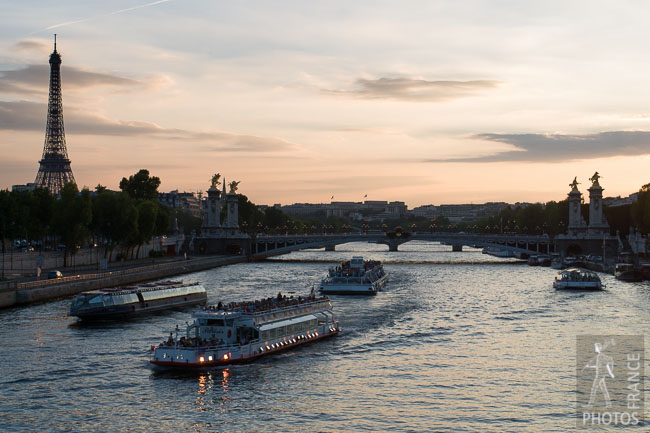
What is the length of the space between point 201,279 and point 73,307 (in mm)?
35090

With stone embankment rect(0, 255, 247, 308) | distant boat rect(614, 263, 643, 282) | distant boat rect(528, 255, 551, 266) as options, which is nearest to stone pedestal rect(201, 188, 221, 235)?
stone embankment rect(0, 255, 247, 308)

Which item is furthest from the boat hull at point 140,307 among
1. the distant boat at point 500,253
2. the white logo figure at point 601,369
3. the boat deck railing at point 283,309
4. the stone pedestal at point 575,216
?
the distant boat at point 500,253

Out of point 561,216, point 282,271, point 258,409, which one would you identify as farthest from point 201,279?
point 561,216

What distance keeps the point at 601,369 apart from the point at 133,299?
2947 cm

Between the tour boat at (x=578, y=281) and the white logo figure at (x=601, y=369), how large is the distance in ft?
97.1

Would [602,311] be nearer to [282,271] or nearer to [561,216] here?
[282,271]

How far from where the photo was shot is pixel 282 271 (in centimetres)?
9781

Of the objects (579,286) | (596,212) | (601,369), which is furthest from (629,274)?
(601,369)

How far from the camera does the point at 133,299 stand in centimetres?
5288

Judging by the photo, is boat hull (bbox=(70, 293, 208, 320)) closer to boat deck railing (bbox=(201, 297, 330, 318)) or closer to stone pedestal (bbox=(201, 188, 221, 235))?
boat deck railing (bbox=(201, 297, 330, 318))

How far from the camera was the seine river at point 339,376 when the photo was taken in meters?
27.8

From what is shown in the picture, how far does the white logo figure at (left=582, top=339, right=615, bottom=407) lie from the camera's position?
30688 millimetres

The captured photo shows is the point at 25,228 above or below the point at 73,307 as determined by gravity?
above

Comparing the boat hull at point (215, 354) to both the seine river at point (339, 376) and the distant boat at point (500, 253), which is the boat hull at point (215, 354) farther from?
the distant boat at point (500, 253)
